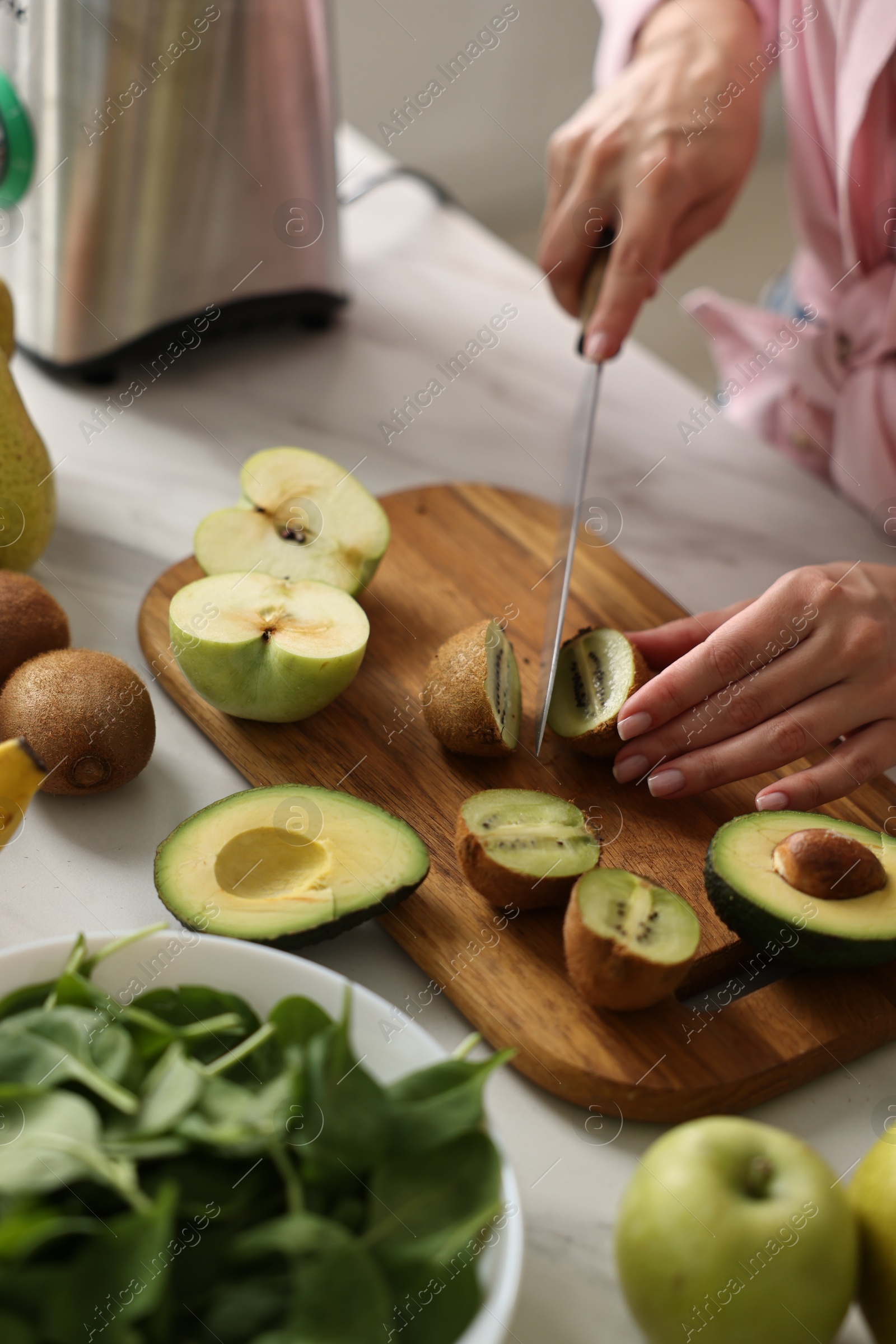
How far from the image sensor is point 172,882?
81 cm

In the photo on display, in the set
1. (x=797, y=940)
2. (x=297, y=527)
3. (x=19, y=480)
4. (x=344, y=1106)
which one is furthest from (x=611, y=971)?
(x=19, y=480)

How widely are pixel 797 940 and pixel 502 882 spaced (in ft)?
0.69

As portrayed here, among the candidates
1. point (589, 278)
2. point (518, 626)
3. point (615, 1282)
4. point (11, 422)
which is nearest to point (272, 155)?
point (589, 278)

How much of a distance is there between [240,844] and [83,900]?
136mm

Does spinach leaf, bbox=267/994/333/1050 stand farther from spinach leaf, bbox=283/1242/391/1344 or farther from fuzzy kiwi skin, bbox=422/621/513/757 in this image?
fuzzy kiwi skin, bbox=422/621/513/757

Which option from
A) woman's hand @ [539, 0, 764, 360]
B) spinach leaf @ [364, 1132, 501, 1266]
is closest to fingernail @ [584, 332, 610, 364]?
woman's hand @ [539, 0, 764, 360]

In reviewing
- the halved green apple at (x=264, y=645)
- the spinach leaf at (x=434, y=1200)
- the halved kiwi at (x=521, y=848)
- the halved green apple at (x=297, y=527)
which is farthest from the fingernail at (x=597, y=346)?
the spinach leaf at (x=434, y=1200)

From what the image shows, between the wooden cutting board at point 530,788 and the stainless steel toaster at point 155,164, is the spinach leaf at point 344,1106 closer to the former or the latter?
the wooden cutting board at point 530,788

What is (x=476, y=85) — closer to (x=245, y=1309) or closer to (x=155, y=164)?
(x=155, y=164)

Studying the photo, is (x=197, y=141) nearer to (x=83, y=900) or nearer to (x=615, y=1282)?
(x=83, y=900)

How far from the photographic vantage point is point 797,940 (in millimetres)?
818

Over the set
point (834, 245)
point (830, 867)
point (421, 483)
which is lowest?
point (421, 483)

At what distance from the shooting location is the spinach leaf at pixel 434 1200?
1.87 feet

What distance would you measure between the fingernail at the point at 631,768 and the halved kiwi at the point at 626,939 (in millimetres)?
169
